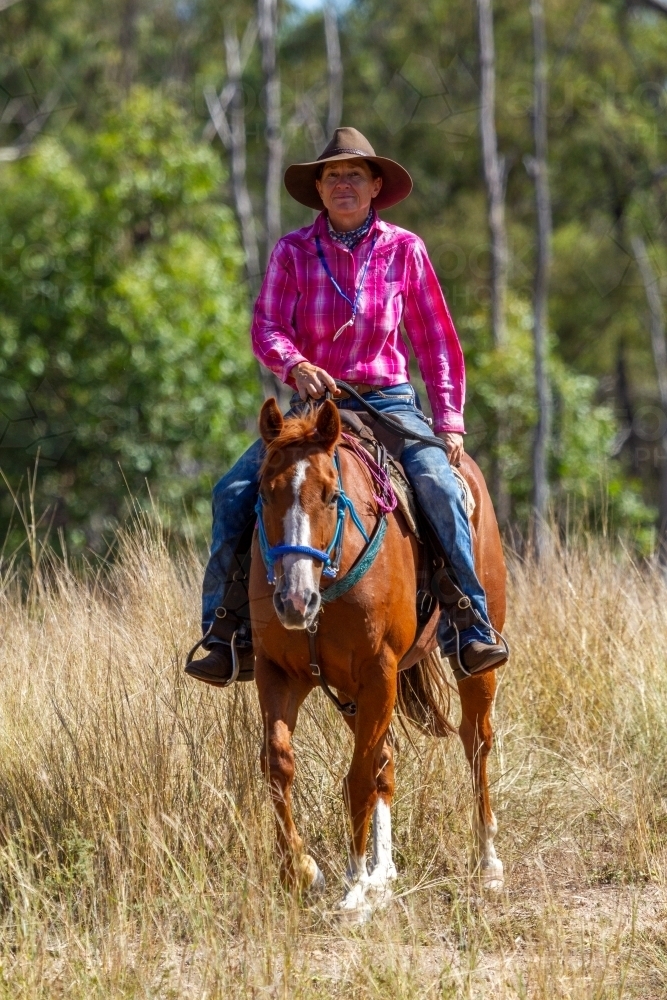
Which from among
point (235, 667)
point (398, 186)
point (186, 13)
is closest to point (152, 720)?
point (235, 667)

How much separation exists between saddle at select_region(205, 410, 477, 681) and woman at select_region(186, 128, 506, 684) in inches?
1.4

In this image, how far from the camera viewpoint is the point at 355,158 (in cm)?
550

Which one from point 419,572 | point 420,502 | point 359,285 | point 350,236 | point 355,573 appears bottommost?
point 419,572

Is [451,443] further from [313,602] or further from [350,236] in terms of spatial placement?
[313,602]

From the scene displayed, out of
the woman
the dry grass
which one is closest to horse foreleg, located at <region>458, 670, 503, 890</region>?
the dry grass

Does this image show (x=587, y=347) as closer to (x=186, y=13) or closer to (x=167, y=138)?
(x=186, y=13)

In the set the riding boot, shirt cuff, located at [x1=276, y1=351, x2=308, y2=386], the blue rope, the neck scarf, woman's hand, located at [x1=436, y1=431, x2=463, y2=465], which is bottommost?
the riding boot

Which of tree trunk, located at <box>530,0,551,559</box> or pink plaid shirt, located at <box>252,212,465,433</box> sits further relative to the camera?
tree trunk, located at <box>530,0,551,559</box>

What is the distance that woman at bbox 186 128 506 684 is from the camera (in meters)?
5.36

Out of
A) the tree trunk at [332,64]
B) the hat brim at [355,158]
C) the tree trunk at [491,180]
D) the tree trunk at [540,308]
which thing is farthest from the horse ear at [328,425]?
the tree trunk at [332,64]

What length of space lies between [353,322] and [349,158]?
0.68 metres

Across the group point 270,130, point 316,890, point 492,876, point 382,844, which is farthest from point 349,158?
point 270,130

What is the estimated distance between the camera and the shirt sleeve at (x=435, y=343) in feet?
18.9

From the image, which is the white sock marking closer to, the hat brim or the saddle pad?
the saddle pad
